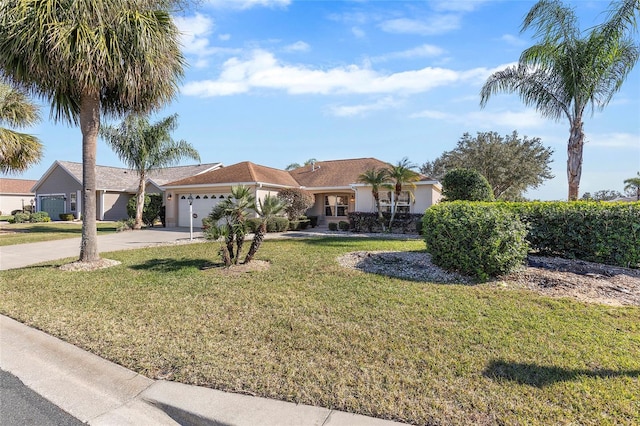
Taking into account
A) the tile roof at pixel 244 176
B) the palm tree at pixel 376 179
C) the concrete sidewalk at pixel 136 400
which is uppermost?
the tile roof at pixel 244 176

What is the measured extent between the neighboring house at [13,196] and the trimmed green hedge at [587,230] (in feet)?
165

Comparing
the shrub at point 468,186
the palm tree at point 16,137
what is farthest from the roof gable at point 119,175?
the shrub at point 468,186

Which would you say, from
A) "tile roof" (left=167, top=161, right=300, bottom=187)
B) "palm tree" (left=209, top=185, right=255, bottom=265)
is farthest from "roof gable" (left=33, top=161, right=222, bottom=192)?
"palm tree" (left=209, top=185, right=255, bottom=265)

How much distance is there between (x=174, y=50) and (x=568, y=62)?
43.0 feet

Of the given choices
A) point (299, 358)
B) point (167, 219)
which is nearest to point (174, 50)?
point (299, 358)

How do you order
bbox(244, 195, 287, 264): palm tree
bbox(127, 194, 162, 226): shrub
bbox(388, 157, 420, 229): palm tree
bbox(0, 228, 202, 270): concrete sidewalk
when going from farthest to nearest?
bbox(127, 194, 162, 226): shrub < bbox(388, 157, 420, 229): palm tree < bbox(0, 228, 202, 270): concrete sidewalk < bbox(244, 195, 287, 264): palm tree

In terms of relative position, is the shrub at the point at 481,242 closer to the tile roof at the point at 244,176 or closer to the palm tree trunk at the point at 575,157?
the palm tree trunk at the point at 575,157

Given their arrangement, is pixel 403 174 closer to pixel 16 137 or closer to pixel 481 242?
pixel 481 242

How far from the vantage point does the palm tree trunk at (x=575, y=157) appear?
11641mm

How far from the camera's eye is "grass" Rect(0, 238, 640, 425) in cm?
296

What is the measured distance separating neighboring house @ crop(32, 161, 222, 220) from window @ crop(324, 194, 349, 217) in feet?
41.9

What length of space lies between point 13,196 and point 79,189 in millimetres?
19497

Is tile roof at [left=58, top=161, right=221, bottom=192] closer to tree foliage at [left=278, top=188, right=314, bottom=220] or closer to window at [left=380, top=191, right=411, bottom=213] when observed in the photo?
tree foliage at [left=278, top=188, right=314, bottom=220]

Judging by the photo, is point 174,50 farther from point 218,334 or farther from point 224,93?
point 218,334
